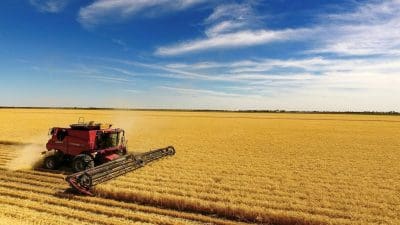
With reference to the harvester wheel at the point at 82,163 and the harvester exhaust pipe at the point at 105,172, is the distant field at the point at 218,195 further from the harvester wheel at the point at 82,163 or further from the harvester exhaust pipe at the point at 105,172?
the harvester wheel at the point at 82,163

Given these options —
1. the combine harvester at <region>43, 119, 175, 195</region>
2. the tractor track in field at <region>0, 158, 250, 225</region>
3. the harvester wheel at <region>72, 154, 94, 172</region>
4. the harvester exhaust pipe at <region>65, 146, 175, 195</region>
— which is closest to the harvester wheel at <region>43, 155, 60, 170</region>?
the combine harvester at <region>43, 119, 175, 195</region>

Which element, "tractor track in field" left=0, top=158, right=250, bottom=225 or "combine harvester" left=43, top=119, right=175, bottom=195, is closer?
"tractor track in field" left=0, top=158, right=250, bottom=225

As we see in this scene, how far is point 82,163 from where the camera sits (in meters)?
15.1

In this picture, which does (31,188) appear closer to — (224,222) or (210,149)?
(224,222)

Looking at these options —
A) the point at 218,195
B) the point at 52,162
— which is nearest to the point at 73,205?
the point at 218,195

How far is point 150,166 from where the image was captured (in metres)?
16.8

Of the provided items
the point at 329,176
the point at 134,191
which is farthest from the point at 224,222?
the point at 329,176

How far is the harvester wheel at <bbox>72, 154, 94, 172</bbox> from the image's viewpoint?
1513cm

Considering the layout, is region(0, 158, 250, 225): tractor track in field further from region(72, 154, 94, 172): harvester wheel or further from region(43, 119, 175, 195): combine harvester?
region(43, 119, 175, 195): combine harvester

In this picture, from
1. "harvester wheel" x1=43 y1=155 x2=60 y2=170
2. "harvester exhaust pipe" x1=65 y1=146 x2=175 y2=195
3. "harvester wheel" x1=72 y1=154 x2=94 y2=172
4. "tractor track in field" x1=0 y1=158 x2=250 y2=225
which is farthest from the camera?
"harvester wheel" x1=43 y1=155 x2=60 y2=170

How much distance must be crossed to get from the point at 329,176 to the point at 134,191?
302 inches

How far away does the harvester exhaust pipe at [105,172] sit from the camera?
12.2 meters

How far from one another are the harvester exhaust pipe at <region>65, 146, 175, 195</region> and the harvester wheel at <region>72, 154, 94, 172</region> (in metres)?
1.17

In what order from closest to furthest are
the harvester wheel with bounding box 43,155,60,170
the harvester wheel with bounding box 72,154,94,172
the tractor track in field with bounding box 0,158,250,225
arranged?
the tractor track in field with bounding box 0,158,250,225
the harvester wheel with bounding box 72,154,94,172
the harvester wheel with bounding box 43,155,60,170
